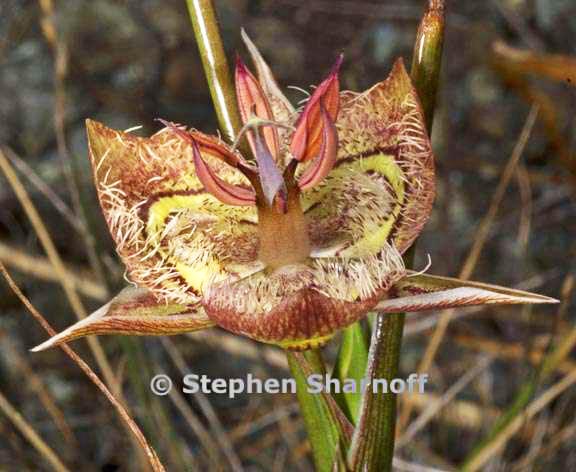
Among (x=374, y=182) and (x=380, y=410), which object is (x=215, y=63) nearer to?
(x=374, y=182)

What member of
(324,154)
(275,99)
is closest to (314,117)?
(324,154)

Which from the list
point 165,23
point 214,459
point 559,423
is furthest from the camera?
point 165,23

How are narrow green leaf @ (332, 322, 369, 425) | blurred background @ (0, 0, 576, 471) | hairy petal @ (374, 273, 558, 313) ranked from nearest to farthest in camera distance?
hairy petal @ (374, 273, 558, 313), narrow green leaf @ (332, 322, 369, 425), blurred background @ (0, 0, 576, 471)

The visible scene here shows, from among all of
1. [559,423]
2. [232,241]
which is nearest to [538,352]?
[559,423]

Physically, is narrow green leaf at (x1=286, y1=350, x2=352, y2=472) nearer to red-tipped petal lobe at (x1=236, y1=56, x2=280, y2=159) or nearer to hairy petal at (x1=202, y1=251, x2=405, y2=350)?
hairy petal at (x1=202, y1=251, x2=405, y2=350)

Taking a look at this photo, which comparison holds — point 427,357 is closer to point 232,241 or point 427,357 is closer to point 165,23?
point 232,241

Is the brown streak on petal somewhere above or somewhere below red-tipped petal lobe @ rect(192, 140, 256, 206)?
below

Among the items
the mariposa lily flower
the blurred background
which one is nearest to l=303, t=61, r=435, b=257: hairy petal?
the mariposa lily flower
